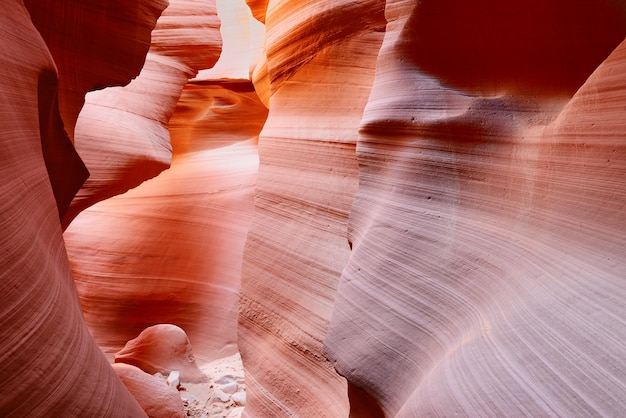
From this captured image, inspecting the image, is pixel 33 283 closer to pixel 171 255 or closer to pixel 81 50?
pixel 81 50

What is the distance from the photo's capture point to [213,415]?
158 inches

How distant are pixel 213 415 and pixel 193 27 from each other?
3442 millimetres

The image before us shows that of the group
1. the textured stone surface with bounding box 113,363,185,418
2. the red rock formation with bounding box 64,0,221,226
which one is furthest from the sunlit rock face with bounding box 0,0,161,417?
the red rock formation with bounding box 64,0,221,226

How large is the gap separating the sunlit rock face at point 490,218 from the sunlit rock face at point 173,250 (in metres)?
3.33

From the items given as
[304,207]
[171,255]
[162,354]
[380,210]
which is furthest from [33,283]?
[171,255]

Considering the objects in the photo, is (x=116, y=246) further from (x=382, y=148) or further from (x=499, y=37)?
(x=499, y=37)

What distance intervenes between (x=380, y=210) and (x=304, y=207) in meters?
1.08

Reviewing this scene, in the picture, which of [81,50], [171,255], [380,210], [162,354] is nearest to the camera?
[380,210]

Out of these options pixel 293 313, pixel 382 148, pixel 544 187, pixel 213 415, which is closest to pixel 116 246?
pixel 213 415

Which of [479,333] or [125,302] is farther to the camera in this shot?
[125,302]

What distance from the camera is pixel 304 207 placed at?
310cm

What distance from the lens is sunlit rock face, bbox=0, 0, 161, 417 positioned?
1.33 metres

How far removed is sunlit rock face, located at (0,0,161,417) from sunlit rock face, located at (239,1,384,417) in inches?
47.0

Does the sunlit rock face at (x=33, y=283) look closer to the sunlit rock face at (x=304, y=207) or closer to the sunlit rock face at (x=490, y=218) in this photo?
the sunlit rock face at (x=490, y=218)
